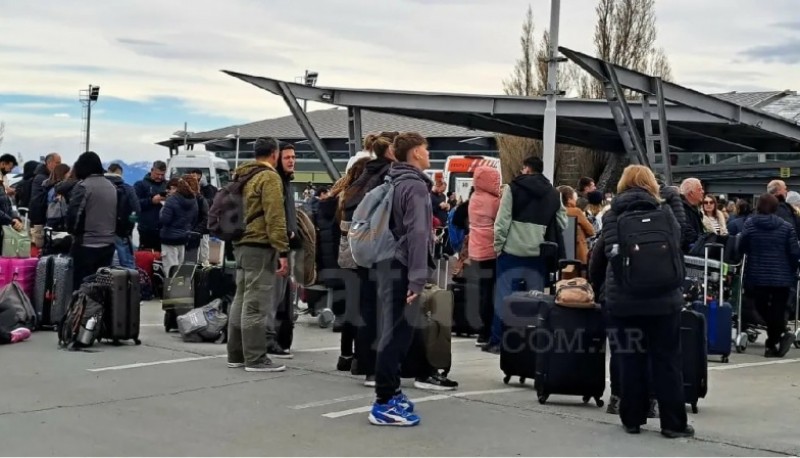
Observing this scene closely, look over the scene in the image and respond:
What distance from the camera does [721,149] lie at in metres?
27.1

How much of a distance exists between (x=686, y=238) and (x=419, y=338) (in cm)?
397

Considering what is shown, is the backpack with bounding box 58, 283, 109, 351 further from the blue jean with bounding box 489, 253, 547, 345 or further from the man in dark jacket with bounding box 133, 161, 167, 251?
the man in dark jacket with bounding box 133, 161, 167, 251

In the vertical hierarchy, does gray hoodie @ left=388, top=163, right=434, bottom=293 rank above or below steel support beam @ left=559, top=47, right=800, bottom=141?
below

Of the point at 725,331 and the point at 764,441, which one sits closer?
the point at 764,441

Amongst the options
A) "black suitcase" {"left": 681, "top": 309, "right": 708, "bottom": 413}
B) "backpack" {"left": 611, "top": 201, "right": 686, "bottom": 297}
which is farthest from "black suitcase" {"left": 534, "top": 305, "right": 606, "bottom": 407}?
"backpack" {"left": 611, "top": 201, "right": 686, "bottom": 297}

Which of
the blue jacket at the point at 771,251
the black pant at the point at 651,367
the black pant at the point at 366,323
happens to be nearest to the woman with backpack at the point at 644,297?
the black pant at the point at 651,367

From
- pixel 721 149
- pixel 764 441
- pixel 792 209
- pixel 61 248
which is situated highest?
pixel 721 149

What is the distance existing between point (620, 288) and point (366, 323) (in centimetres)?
216

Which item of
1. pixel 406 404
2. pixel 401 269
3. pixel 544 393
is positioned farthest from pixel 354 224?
pixel 544 393

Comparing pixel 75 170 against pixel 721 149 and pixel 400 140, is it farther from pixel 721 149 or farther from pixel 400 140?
pixel 721 149

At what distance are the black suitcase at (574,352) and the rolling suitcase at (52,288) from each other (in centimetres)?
612

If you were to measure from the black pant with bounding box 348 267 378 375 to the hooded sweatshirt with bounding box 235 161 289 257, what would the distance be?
87cm

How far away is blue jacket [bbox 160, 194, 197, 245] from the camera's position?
15.1 metres

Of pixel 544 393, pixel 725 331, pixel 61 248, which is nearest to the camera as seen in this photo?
pixel 544 393
